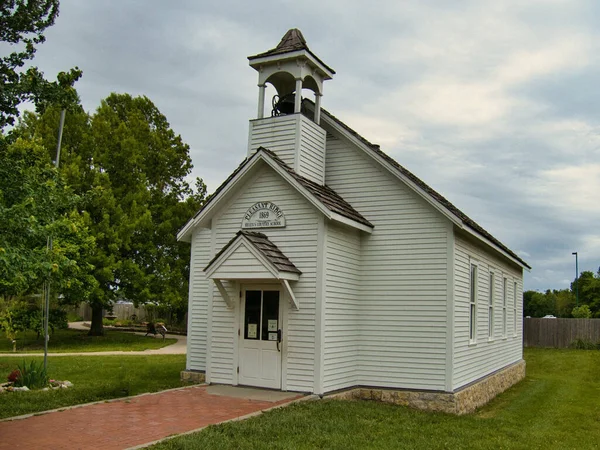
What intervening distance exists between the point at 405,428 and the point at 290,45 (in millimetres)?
8976

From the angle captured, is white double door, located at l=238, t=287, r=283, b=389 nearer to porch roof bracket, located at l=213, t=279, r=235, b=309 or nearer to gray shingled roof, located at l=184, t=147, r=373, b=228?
porch roof bracket, located at l=213, t=279, r=235, b=309

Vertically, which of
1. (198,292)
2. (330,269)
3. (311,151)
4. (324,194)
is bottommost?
(198,292)

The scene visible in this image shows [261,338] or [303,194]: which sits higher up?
[303,194]

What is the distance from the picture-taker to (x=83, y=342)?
30062mm

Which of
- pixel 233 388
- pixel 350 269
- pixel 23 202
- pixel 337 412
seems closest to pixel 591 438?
pixel 337 412

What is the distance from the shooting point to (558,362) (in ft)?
86.9

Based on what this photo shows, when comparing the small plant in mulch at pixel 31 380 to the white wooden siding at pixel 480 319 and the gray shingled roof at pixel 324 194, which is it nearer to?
the gray shingled roof at pixel 324 194

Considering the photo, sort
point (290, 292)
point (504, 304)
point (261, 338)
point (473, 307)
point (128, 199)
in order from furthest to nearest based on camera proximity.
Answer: point (128, 199), point (504, 304), point (473, 307), point (261, 338), point (290, 292)

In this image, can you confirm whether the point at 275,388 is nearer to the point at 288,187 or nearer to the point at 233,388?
the point at 233,388

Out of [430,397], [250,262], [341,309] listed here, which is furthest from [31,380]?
[430,397]

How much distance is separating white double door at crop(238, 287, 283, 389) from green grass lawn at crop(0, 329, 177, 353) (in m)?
15.1

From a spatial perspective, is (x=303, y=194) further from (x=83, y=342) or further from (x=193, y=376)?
(x=83, y=342)

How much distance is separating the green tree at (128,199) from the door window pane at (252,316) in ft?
53.7

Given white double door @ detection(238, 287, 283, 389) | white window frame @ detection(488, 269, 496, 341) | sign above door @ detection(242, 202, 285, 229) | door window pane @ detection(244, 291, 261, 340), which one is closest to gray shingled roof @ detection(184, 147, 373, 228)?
sign above door @ detection(242, 202, 285, 229)
